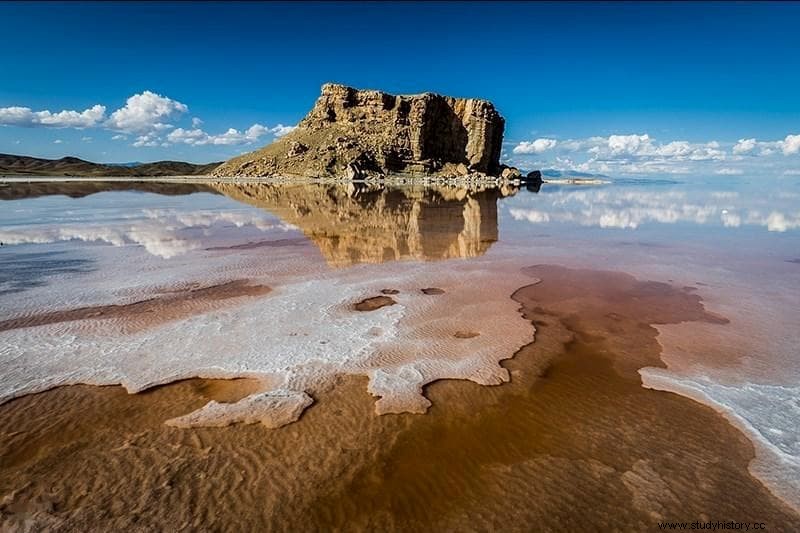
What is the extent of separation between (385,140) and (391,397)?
15633cm

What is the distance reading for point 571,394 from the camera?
843 centimetres

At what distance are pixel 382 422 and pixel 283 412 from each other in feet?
5.78

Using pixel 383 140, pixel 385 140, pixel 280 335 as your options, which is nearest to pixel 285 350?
pixel 280 335

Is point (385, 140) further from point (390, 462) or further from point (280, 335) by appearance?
point (390, 462)

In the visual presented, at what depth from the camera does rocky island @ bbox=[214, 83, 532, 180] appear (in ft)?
486

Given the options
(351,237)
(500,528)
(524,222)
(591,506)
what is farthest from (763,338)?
(524,222)

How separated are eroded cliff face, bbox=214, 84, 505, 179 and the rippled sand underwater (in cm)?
12332

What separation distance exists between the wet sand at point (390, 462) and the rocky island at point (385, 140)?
129226 millimetres

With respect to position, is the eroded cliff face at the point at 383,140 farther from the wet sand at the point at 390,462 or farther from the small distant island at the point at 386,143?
the wet sand at the point at 390,462

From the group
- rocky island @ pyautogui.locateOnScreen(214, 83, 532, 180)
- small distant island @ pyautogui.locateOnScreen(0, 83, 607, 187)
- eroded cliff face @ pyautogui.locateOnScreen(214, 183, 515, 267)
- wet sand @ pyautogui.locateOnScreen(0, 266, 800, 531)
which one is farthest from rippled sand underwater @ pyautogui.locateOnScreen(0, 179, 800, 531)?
rocky island @ pyautogui.locateOnScreen(214, 83, 532, 180)

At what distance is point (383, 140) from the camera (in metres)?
157

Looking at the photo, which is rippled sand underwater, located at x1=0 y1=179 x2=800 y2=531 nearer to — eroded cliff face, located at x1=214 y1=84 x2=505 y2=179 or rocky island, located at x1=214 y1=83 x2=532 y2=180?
rocky island, located at x1=214 y1=83 x2=532 y2=180

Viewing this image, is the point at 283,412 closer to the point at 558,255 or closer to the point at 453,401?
the point at 453,401

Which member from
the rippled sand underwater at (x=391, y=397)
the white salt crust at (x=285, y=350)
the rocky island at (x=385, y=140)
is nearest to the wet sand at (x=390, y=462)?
the rippled sand underwater at (x=391, y=397)
